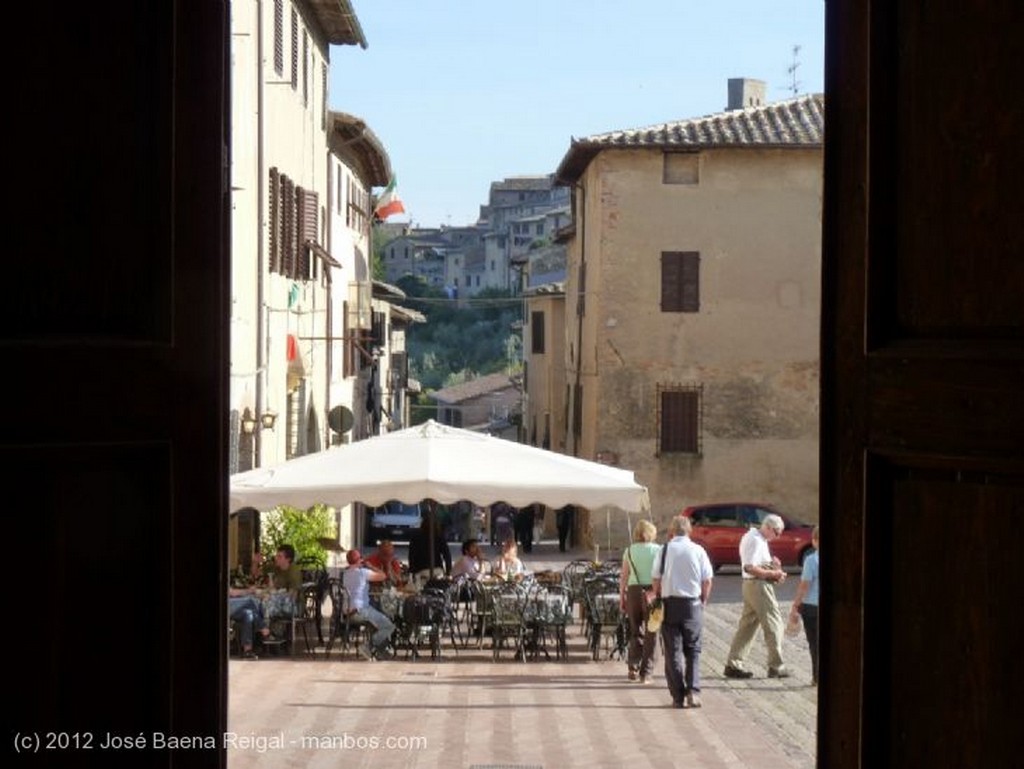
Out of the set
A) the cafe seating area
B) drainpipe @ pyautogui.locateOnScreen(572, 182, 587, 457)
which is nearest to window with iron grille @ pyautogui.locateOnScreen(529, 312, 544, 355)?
drainpipe @ pyautogui.locateOnScreen(572, 182, 587, 457)

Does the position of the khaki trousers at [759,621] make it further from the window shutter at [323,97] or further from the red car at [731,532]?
the window shutter at [323,97]

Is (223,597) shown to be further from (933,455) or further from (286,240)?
(286,240)

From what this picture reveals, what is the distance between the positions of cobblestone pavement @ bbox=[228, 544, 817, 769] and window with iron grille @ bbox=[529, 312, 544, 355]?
38583mm

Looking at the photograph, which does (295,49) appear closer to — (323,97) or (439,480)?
(323,97)

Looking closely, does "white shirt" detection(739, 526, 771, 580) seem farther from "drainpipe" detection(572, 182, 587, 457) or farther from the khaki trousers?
"drainpipe" detection(572, 182, 587, 457)

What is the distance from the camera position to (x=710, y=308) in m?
40.4

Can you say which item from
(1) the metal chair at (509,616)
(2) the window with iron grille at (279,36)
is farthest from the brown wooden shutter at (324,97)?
(1) the metal chair at (509,616)

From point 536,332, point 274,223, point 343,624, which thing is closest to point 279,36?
point 274,223

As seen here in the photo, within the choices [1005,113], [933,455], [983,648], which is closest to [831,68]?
[1005,113]

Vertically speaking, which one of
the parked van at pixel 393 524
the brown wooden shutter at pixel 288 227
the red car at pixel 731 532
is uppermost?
the brown wooden shutter at pixel 288 227

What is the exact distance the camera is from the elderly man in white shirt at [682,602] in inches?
566

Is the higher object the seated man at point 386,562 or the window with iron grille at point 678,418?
the window with iron grille at point 678,418

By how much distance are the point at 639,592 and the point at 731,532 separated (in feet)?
65.1

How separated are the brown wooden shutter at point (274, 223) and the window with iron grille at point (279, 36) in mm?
1716
